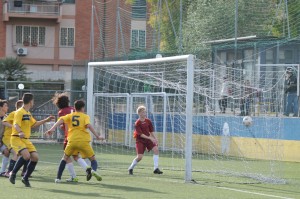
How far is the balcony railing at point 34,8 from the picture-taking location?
61938mm

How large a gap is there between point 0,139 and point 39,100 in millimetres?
19754

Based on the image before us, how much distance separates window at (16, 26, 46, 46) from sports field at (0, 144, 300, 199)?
138 feet

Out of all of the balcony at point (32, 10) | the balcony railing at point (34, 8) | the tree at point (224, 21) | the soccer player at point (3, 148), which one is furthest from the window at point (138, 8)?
the soccer player at point (3, 148)

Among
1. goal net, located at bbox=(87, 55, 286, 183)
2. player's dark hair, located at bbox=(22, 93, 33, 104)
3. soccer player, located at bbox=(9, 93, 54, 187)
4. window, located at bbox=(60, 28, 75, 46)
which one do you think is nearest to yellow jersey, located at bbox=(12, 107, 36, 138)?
soccer player, located at bbox=(9, 93, 54, 187)

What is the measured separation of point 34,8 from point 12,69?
7.43 metres

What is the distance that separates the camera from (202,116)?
27.1 metres

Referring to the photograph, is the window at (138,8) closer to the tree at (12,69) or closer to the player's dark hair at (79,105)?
the tree at (12,69)

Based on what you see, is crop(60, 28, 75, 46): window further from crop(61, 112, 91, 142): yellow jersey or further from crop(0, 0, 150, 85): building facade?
crop(61, 112, 91, 142): yellow jersey

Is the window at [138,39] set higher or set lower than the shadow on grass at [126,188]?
higher

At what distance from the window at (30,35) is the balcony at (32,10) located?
100 cm

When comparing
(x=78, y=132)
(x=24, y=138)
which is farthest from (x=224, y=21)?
(x=24, y=138)

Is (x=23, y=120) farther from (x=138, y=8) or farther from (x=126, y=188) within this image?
(x=138, y=8)

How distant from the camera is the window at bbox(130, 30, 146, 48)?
126 feet

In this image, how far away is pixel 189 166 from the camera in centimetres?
1714
